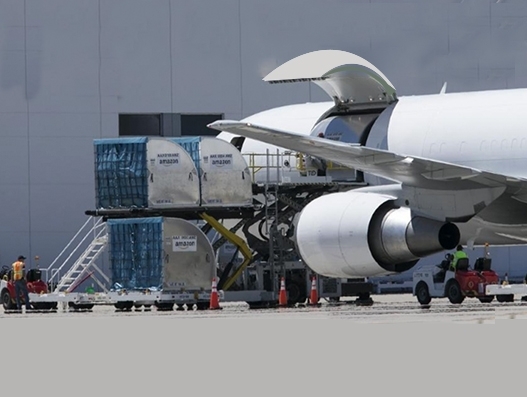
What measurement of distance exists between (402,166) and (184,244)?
30.3 ft

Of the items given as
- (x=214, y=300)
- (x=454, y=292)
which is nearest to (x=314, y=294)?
(x=214, y=300)

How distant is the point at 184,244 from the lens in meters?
32.6

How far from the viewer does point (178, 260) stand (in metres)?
32.7

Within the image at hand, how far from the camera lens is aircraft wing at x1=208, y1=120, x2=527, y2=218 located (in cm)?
2414

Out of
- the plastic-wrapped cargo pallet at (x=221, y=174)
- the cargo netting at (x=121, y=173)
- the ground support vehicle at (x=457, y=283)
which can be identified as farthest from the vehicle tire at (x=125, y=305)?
the ground support vehicle at (x=457, y=283)

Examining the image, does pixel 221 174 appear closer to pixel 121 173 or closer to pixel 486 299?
pixel 121 173

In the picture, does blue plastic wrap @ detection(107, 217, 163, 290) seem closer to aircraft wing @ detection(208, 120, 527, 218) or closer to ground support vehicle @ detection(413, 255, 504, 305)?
ground support vehicle @ detection(413, 255, 504, 305)

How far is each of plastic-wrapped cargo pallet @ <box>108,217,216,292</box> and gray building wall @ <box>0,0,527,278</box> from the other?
12745 millimetres

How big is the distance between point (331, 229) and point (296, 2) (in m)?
23.6

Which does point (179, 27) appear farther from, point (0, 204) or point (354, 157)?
point (354, 157)

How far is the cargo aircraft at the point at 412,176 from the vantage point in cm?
2495

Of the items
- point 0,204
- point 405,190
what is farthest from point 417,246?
point 0,204

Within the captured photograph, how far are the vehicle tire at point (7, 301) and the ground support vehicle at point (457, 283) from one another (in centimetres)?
1095

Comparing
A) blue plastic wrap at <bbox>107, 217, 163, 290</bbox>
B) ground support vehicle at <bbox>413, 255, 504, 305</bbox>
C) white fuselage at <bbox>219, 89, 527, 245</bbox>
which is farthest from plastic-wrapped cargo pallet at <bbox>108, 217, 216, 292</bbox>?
white fuselage at <bbox>219, 89, 527, 245</bbox>
